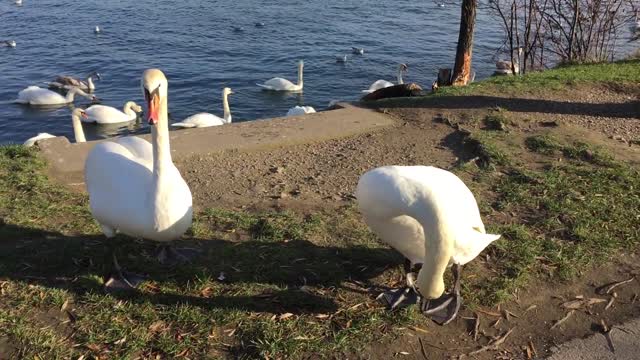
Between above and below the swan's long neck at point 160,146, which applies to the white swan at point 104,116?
below

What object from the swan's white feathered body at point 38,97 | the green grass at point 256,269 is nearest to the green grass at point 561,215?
the green grass at point 256,269

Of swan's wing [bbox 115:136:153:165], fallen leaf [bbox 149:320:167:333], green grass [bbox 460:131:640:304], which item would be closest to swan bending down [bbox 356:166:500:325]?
green grass [bbox 460:131:640:304]

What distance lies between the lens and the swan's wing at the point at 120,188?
3.97 meters

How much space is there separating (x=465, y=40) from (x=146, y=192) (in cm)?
776

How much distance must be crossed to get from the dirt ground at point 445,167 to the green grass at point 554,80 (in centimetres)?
31

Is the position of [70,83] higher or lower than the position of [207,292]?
lower

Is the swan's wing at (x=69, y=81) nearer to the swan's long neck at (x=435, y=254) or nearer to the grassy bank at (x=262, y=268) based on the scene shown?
the grassy bank at (x=262, y=268)

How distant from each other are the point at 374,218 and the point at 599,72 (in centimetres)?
745

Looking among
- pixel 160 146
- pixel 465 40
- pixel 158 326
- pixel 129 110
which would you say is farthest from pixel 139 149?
pixel 129 110

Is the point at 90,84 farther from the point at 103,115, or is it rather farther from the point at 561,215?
the point at 561,215

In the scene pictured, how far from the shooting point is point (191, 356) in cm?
346

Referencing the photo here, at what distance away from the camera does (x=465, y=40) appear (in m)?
10.4

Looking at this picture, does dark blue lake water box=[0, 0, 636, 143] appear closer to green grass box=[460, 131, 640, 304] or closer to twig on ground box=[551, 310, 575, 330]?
green grass box=[460, 131, 640, 304]

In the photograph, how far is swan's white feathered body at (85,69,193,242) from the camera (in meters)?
3.95
